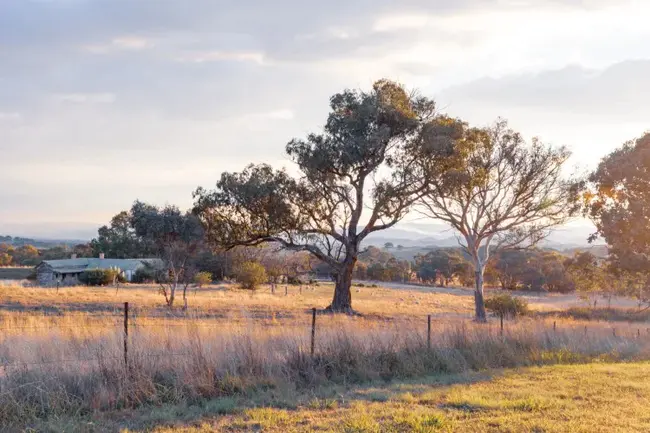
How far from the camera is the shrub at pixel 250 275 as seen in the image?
5288 cm

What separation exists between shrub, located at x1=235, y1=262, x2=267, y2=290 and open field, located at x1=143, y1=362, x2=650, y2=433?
138ft

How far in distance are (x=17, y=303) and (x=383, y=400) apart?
25736 mm

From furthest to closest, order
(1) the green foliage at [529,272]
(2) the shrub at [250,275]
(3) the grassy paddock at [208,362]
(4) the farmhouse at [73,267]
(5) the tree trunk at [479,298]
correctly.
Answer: (1) the green foliage at [529,272], (4) the farmhouse at [73,267], (2) the shrub at [250,275], (5) the tree trunk at [479,298], (3) the grassy paddock at [208,362]

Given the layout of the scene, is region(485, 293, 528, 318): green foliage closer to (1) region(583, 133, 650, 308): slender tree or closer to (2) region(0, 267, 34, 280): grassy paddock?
(1) region(583, 133, 650, 308): slender tree

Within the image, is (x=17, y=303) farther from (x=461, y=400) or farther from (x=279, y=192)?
(x=461, y=400)

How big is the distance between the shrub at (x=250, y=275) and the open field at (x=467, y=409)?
41.9m

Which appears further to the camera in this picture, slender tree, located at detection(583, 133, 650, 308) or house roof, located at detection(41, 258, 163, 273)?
house roof, located at detection(41, 258, 163, 273)

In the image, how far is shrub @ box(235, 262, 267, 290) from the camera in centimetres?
5288

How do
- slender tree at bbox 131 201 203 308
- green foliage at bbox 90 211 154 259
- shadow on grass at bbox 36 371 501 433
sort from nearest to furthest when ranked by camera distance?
shadow on grass at bbox 36 371 501 433, slender tree at bbox 131 201 203 308, green foliage at bbox 90 211 154 259

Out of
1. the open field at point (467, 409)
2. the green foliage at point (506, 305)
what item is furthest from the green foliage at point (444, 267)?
the open field at point (467, 409)

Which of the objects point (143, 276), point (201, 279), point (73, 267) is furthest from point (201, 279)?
point (73, 267)

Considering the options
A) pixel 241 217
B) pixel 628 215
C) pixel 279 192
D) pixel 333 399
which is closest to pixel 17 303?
pixel 241 217

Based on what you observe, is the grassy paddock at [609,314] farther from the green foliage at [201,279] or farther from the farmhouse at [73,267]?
the farmhouse at [73,267]

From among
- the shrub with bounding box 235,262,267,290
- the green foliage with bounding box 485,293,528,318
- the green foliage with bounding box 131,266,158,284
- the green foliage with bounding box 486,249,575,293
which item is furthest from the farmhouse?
the green foliage with bounding box 486,249,575,293
